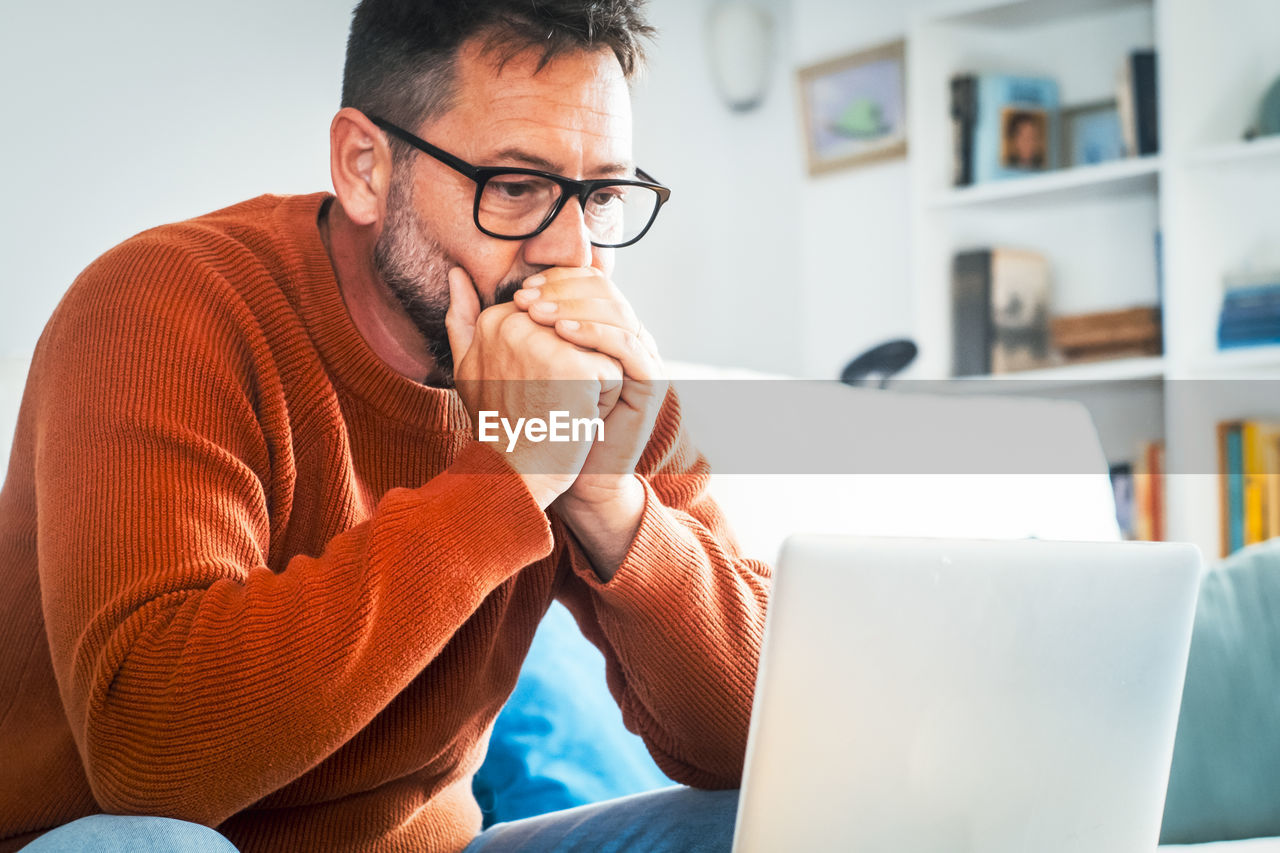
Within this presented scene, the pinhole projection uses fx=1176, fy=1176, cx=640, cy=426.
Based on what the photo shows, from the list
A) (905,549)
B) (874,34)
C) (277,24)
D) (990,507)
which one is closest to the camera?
(905,549)

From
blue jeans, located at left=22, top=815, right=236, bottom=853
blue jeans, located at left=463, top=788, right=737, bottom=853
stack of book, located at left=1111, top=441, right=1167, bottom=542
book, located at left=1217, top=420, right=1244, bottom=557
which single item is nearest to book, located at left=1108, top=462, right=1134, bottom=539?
stack of book, located at left=1111, top=441, right=1167, bottom=542

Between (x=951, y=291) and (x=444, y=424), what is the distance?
1.80m

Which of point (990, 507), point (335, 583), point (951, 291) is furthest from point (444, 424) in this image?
point (951, 291)

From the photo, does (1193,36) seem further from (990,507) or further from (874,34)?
(990,507)

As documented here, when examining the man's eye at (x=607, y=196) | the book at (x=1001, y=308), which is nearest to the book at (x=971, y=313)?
the book at (x=1001, y=308)

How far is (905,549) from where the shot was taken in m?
0.62

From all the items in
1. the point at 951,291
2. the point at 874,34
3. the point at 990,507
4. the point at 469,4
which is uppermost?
the point at 874,34

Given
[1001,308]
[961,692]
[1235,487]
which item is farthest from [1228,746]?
[1001,308]

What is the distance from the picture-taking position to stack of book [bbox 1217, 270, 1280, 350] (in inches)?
90.0

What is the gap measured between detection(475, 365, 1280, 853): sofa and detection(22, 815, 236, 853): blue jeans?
0.65m

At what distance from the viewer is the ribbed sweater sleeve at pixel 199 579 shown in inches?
29.9

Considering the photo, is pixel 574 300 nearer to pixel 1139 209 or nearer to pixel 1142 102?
pixel 1142 102

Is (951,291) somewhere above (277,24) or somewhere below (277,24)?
below

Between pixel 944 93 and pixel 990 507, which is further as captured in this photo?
pixel 944 93
